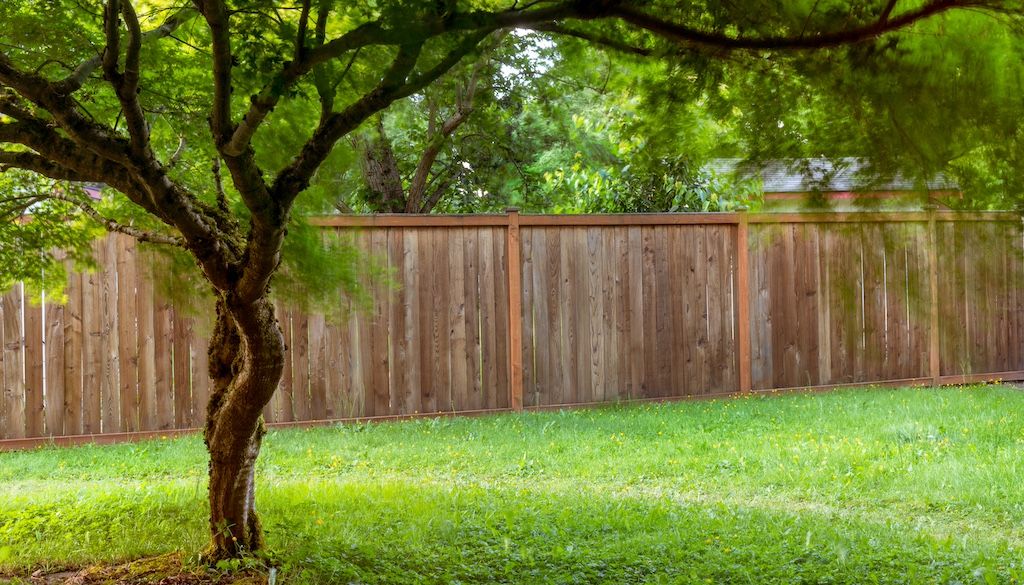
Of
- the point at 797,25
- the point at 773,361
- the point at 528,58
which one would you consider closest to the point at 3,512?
the point at 797,25

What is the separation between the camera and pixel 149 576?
407cm

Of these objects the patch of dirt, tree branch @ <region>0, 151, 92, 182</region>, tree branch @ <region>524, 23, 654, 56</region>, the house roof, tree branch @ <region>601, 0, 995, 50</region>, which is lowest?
the patch of dirt

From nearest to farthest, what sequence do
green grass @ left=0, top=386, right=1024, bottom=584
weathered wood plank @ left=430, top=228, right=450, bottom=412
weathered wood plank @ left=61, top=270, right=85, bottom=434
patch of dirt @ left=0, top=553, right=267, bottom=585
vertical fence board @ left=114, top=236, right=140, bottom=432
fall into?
patch of dirt @ left=0, top=553, right=267, bottom=585 < green grass @ left=0, top=386, right=1024, bottom=584 < weathered wood plank @ left=61, top=270, right=85, bottom=434 < vertical fence board @ left=114, top=236, right=140, bottom=432 < weathered wood plank @ left=430, top=228, right=450, bottom=412

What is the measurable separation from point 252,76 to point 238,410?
145cm

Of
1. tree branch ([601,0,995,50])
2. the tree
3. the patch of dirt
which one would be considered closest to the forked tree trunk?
the tree

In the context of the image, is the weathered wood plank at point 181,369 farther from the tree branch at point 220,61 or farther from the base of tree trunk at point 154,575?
the tree branch at point 220,61

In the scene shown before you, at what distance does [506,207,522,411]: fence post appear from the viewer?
330 inches

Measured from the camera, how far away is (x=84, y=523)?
15.9 ft

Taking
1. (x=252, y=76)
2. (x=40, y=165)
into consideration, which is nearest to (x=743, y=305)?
(x=40, y=165)

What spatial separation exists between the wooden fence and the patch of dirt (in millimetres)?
2896

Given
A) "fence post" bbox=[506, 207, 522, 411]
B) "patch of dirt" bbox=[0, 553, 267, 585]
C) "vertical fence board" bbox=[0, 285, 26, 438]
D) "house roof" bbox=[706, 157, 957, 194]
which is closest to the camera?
"house roof" bbox=[706, 157, 957, 194]

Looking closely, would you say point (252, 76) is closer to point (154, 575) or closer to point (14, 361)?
point (154, 575)

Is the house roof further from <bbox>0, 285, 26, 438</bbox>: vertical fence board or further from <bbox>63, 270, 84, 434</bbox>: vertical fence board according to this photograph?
<bbox>0, 285, 26, 438</bbox>: vertical fence board

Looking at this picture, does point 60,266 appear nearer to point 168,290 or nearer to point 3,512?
point 168,290
